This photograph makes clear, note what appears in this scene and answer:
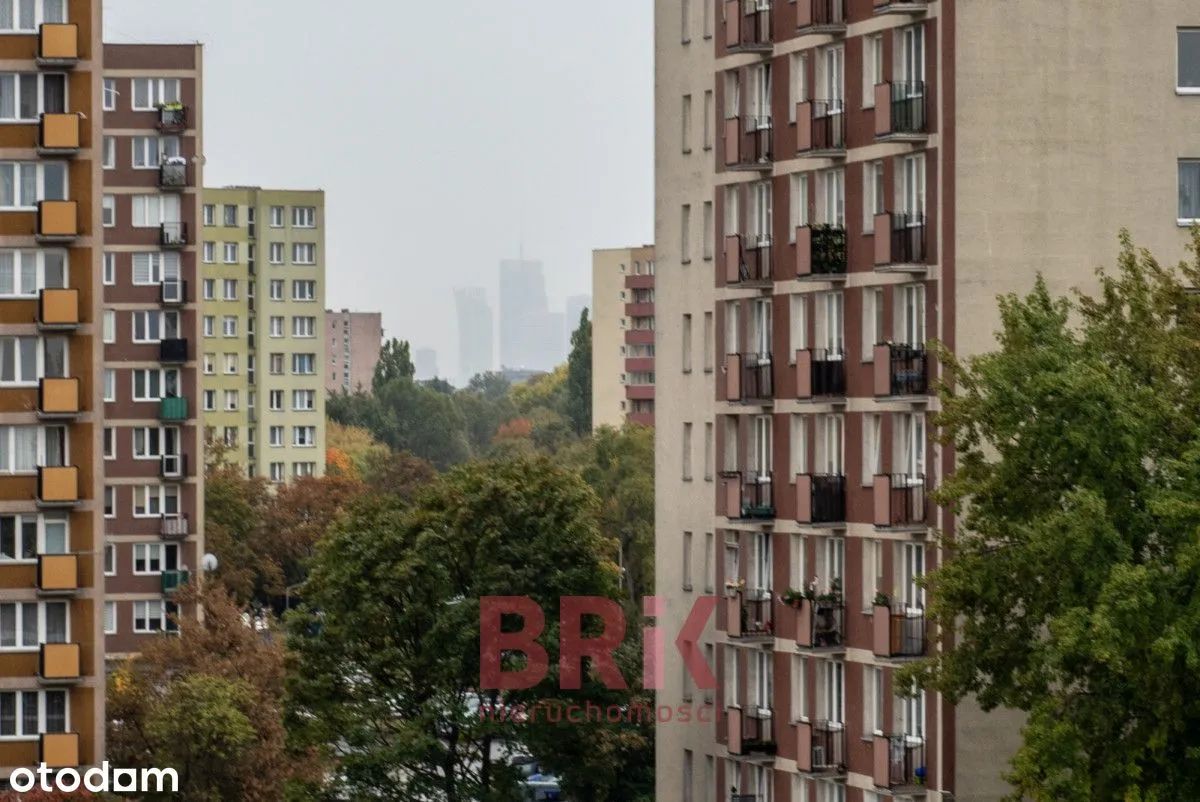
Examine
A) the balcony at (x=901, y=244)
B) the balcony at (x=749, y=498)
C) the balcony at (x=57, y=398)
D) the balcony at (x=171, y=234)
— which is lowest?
the balcony at (x=749, y=498)

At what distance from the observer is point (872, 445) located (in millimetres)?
75125

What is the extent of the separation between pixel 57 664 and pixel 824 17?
997 inches

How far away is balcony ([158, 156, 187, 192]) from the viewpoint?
131625 mm

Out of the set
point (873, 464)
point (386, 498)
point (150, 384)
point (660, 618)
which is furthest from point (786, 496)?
point (150, 384)

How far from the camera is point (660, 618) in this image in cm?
9050

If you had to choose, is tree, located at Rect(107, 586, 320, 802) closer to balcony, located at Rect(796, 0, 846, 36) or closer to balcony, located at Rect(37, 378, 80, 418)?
balcony, located at Rect(37, 378, 80, 418)

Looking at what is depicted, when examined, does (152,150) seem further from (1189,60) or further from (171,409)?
(1189,60)

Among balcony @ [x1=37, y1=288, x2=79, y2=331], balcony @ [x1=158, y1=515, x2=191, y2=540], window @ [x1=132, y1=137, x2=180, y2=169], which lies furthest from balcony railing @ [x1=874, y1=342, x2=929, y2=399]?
balcony @ [x1=158, y1=515, x2=191, y2=540]

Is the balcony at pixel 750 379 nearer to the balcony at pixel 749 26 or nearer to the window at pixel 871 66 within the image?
the balcony at pixel 749 26

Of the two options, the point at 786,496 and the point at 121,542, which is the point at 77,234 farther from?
the point at 121,542

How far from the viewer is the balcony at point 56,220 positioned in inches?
3051

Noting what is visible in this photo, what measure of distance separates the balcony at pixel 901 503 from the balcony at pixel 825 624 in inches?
158

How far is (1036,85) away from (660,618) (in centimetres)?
2527

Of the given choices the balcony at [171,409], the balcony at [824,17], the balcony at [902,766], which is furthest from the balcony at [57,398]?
the balcony at [171,409]
